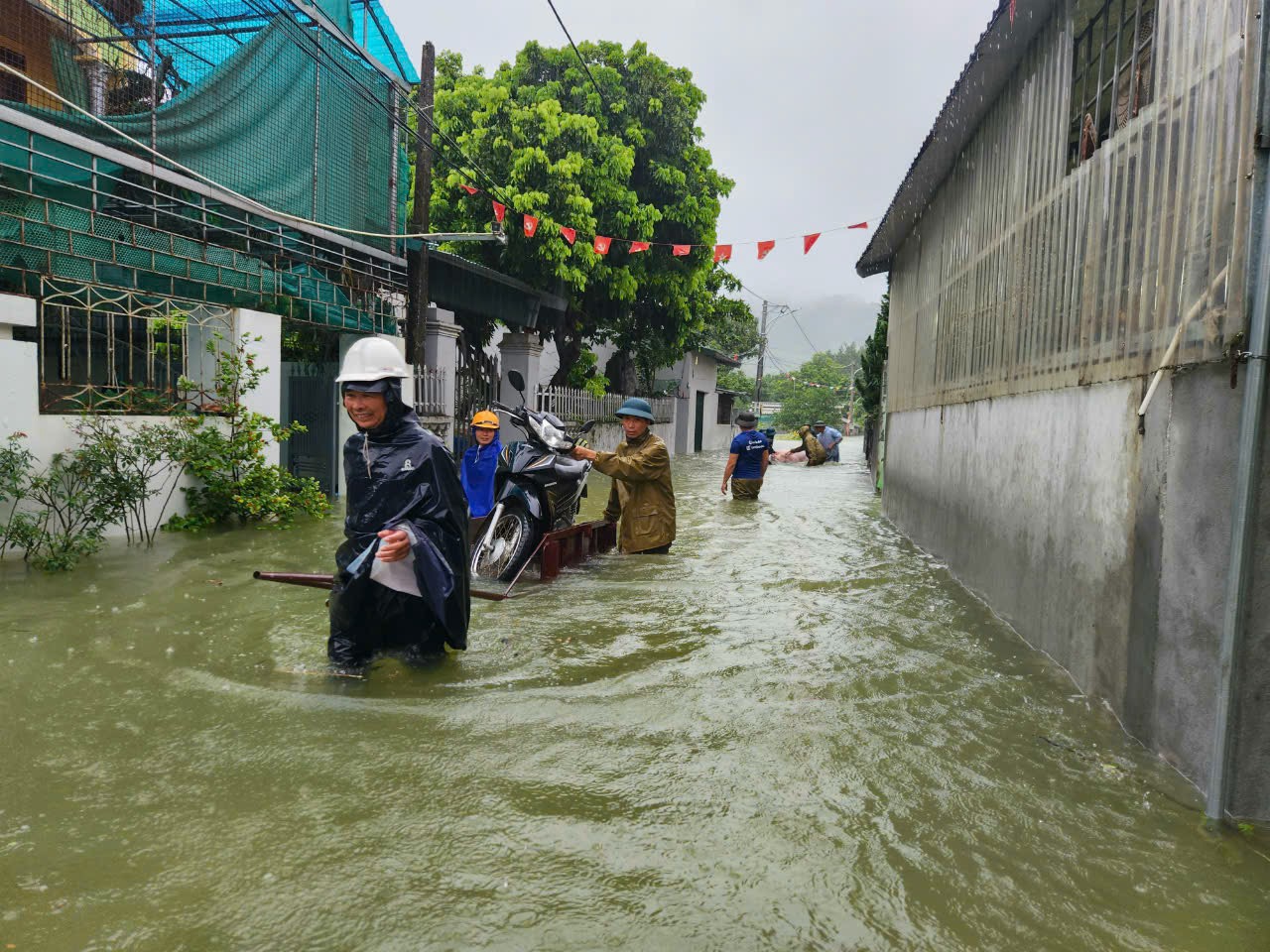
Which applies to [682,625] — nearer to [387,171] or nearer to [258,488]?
[258,488]

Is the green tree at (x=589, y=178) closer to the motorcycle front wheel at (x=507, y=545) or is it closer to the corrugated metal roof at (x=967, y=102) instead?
the corrugated metal roof at (x=967, y=102)

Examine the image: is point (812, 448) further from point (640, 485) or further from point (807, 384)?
point (807, 384)

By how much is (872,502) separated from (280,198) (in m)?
10.2

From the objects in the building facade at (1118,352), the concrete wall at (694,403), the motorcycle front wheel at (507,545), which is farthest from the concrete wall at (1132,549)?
the concrete wall at (694,403)

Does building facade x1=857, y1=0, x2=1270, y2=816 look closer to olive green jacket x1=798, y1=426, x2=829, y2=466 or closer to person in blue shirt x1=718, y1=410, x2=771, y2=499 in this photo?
person in blue shirt x1=718, y1=410, x2=771, y2=499

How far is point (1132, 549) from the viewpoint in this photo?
3.70 meters

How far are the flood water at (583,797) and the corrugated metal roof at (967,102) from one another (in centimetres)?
418

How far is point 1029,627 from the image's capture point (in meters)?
5.26

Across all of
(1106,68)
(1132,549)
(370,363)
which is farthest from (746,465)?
(370,363)

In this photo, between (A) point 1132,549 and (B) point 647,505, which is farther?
(B) point 647,505

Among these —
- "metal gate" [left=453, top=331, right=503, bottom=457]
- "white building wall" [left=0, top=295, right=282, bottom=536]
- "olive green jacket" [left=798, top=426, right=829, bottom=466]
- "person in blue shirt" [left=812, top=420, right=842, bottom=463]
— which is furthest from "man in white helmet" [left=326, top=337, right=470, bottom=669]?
"person in blue shirt" [left=812, top=420, right=842, bottom=463]

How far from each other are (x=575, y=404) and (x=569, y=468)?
13.9 m

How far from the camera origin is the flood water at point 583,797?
2.28m

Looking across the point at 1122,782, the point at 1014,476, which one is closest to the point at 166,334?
the point at 1014,476
